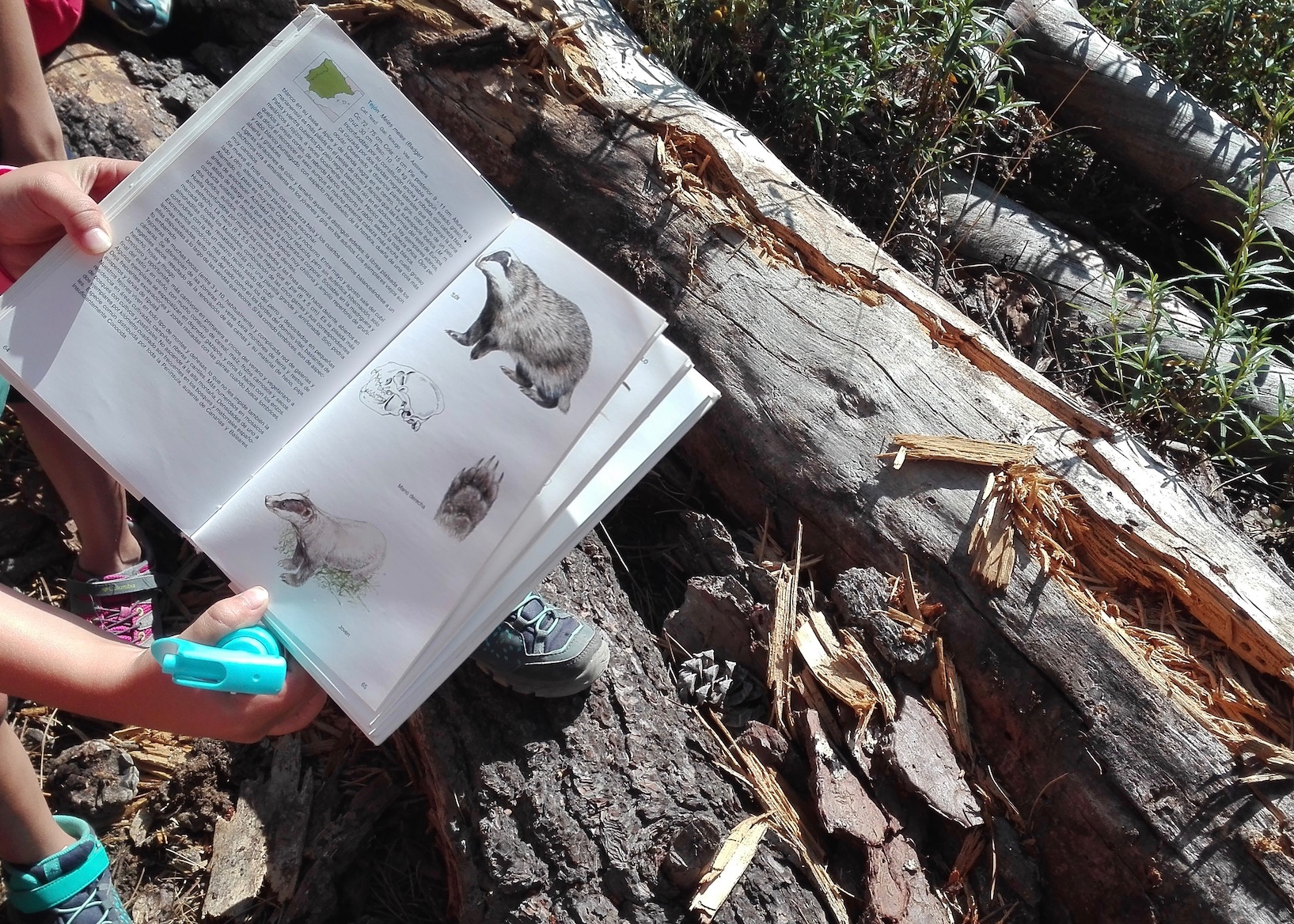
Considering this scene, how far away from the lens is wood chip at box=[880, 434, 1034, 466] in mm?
1884

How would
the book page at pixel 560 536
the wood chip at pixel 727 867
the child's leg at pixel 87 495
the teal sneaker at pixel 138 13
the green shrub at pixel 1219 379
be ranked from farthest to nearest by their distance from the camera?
the teal sneaker at pixel 138 13
the green shrub at pixel 1219 379
the child's leg at pixel 87 495
the wood chip at pixel 727 867
the book page at pixel 560 536

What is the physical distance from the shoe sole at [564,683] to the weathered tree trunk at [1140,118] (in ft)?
7.72

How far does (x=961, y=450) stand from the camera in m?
1.91

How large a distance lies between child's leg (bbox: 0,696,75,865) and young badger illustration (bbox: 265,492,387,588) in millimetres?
951

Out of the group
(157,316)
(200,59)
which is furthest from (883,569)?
(200,59)

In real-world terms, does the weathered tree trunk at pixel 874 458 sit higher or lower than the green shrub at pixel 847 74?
lower

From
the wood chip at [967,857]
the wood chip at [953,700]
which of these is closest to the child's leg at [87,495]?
the wood chip at [953,700]

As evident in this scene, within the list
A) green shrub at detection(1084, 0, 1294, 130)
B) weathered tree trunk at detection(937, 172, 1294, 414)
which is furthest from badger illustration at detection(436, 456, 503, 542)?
green shrub at detection(1084, 0, 1294, 130)

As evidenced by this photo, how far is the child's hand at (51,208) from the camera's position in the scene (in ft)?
4.26

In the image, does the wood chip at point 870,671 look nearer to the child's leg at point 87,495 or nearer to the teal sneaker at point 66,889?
the teal sneaker at point 66,889

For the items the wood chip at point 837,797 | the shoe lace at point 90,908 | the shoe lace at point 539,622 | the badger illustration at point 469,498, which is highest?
the badger illustration at point 469,498

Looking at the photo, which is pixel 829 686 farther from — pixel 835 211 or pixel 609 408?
pixel 835 211

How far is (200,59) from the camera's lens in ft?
8.98

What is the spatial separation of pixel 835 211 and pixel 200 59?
2.12 meters
